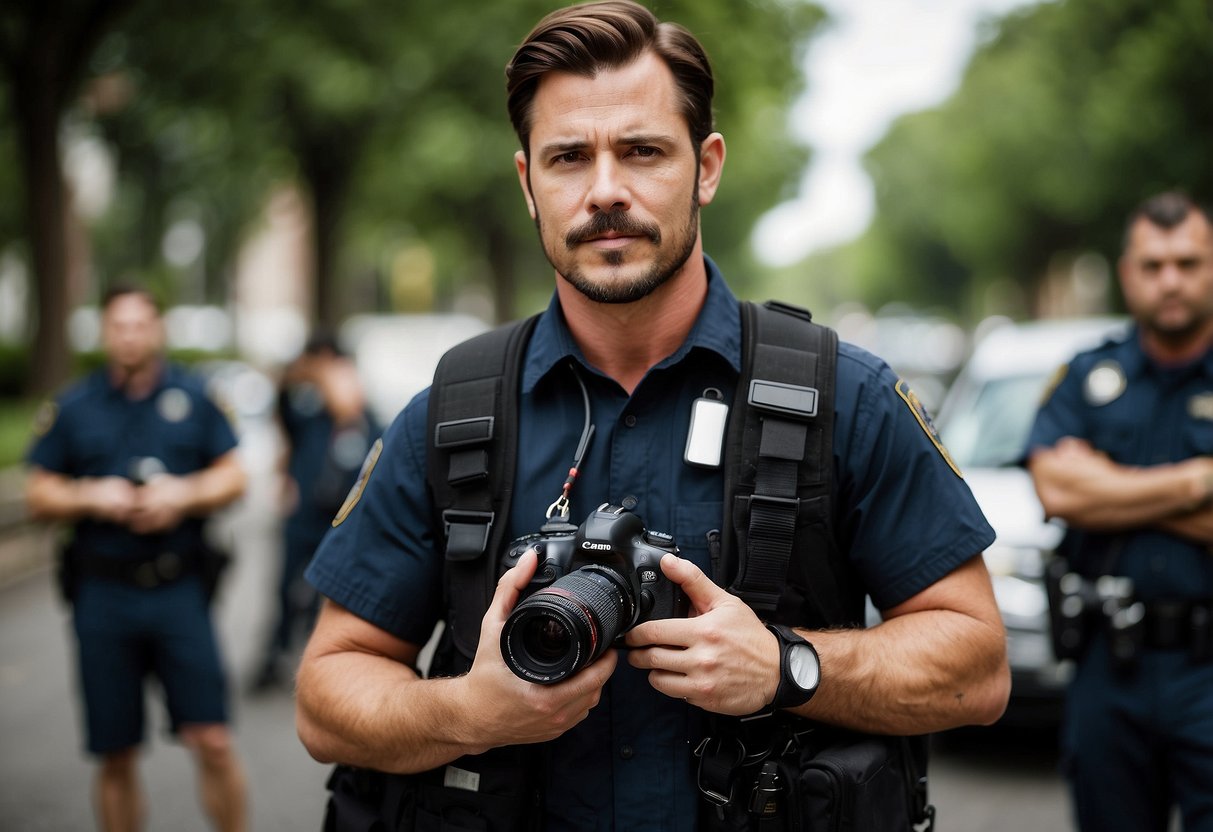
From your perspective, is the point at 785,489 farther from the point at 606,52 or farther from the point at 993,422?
the point at 993,422

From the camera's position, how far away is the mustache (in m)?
2.24

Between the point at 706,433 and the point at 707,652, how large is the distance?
452mm

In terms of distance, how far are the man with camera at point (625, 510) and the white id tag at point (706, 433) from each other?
2 cm

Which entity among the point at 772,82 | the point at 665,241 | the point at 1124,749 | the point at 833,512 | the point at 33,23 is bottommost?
the point at 1124,749

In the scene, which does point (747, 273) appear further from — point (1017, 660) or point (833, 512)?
point (833, 512)

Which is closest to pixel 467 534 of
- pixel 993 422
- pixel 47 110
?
pixel 993 422

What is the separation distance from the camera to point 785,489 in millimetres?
2168

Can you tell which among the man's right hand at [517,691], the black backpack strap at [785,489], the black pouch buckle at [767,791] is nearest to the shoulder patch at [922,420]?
the black backpack strap at [785,489]

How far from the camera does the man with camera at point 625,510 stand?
2180 millimetres

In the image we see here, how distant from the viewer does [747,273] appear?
189 ft

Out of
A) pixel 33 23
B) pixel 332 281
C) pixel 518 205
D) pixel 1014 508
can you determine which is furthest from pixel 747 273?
pixel 1014 508

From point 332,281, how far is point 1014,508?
705 inches

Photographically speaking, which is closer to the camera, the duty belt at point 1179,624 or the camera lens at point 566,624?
the camera lens at point 566,624

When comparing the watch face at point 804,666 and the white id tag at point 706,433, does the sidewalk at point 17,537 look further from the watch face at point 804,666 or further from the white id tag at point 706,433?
the watch face at point 804,666
